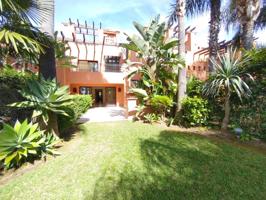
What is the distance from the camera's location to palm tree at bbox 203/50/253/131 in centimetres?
783

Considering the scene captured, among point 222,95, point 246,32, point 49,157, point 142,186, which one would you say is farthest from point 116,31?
point 142,186

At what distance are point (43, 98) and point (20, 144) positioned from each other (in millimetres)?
1613

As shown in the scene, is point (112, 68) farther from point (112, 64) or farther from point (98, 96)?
point (98, 96)

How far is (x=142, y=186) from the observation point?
4.48 m

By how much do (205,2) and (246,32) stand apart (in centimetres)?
335

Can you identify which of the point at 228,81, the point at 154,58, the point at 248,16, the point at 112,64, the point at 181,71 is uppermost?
the point at 248,16

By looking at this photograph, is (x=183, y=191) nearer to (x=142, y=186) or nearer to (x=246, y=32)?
(x=142, y=186)

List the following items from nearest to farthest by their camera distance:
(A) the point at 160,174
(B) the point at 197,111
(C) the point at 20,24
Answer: (A) the point at 160,174, (C) the point at 20,24, (B) the point at 197,111

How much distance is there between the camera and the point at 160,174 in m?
4.93

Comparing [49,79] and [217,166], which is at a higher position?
[49,79]

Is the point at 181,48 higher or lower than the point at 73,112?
higher

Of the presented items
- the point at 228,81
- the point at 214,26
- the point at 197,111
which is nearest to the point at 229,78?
the point at 228,81

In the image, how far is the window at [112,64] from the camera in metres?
23.1

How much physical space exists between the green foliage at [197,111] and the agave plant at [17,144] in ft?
20.0
